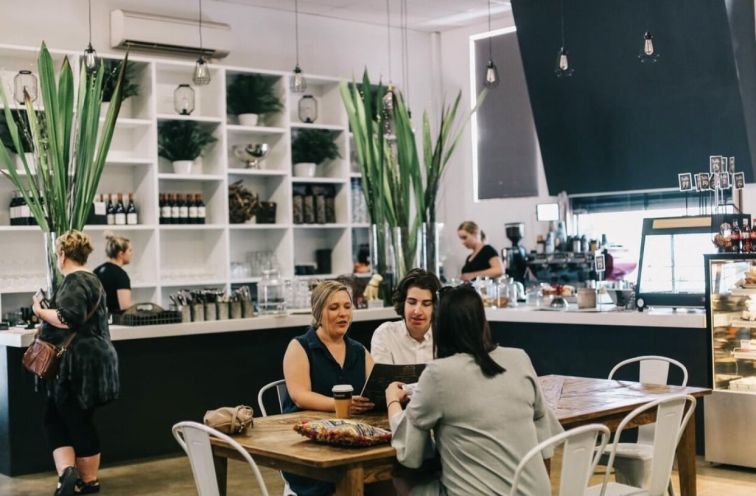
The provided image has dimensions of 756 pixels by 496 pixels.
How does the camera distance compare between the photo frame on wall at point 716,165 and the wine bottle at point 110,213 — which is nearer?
the photo frame on wall at point 716,165

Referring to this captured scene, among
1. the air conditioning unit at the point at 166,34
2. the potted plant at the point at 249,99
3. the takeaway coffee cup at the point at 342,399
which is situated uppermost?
the air conditioning unit at the point at 166,34

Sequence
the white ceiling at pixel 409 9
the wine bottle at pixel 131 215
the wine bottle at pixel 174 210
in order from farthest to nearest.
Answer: the white ceiling at pixel 409 9, the wine bottle at pixel 174 210, the wine bottle at pixel 131 215

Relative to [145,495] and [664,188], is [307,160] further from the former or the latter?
[145,495]

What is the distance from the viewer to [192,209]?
8.93 m

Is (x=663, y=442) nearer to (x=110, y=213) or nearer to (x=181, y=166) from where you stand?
(x=110, y=213)

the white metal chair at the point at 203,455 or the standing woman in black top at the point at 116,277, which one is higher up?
the standing woman in black top at the point at 116,277

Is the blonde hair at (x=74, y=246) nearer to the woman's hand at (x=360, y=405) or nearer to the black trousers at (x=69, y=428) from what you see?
the black trousers at (x=69, y=428)

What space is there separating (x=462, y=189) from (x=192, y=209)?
2.95 metres

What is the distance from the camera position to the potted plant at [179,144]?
8820mm

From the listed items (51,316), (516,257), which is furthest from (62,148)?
(516,257)

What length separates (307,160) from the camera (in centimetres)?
971

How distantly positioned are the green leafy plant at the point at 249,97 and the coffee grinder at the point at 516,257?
236cm

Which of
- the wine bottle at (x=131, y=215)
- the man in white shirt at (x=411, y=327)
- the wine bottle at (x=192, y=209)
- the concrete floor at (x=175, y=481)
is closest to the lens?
the man in white shirt at (x=411, y=327)

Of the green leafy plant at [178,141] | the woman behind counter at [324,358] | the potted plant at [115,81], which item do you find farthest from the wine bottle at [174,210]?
the woman behind counter at [324,358]
